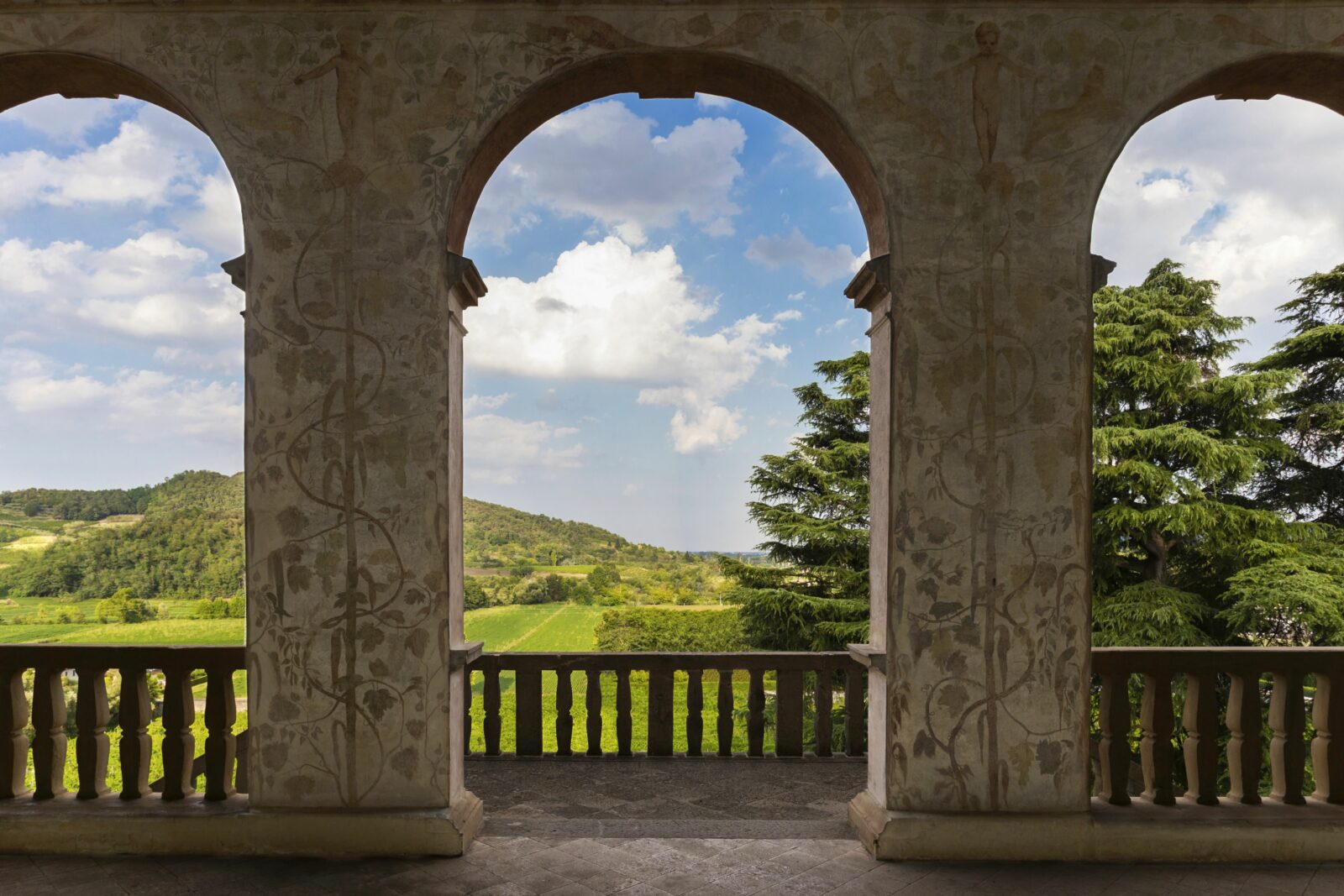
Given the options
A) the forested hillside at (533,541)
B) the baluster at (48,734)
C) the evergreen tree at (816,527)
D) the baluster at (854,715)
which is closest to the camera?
the baluster at (48,734)

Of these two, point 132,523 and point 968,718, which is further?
point 132,523

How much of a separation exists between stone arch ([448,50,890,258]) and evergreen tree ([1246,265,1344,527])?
13025 mm

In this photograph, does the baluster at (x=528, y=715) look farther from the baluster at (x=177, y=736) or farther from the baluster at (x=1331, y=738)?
the baluster at (x=1331, y=738)

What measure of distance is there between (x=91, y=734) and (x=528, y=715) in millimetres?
2178

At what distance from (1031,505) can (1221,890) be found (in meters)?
1.51

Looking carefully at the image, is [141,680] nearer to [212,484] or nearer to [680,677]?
[212,484]

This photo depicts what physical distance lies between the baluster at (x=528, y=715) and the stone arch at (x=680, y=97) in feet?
8.88

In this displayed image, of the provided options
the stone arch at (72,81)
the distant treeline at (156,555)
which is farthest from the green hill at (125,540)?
the stone arch at (72,81)

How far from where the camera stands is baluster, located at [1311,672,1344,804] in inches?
119

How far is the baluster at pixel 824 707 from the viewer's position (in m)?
4.58

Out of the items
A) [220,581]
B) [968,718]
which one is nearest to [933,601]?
[968,718]

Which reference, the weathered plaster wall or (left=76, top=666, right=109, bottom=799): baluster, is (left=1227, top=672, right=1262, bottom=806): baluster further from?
(left=76, top=666, right=109, bottom=799): baluster

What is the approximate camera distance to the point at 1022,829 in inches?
111

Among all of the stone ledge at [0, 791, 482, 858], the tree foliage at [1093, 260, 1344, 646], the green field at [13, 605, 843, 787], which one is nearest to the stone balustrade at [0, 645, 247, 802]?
the stone ledge at [0, 791, 482, 858]
